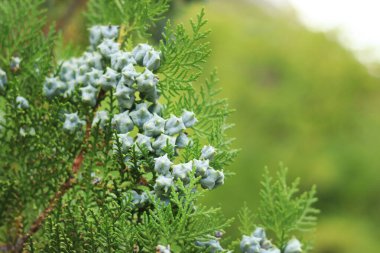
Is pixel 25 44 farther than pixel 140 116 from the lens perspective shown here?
Yes

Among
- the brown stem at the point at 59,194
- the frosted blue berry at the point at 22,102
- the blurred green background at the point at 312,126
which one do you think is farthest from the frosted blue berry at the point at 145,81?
the blurred green background at the point at 312,126

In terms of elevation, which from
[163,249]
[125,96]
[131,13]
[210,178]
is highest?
[131,13]

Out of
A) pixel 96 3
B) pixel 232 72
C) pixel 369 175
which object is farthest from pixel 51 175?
pixel 232 72

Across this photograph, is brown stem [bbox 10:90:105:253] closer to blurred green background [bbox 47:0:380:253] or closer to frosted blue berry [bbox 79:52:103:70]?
frosted blue berry [bbox 79:52:103:70]

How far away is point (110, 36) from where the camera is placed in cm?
86

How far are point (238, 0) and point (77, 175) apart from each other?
2400cm

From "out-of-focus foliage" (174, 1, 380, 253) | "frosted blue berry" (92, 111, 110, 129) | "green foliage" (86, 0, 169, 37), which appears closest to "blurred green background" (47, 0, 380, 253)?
"out-of-focus foliage" (174, 1, 380, 253)

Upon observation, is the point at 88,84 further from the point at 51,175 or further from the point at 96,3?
the point at 96,3

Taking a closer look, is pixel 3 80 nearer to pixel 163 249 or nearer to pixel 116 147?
pixel 116 147

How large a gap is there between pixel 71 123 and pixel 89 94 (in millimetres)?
48

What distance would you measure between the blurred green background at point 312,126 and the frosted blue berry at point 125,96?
754 centimetres

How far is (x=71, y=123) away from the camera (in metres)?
0.77

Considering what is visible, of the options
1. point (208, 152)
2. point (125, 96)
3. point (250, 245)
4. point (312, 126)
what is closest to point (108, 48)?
point (125, 96)

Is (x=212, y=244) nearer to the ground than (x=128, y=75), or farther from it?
nearer to the ground
